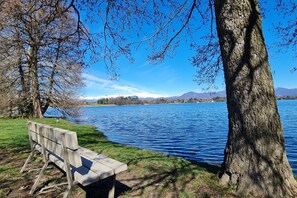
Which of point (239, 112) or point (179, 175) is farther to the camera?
point (179, 175)

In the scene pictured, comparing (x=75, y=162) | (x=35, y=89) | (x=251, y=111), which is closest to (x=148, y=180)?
(x=75, y=162)

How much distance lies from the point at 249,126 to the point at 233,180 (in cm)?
100

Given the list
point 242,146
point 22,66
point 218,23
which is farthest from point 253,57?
point 22,66

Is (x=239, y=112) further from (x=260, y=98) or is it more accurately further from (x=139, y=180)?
(x=139, y=180)

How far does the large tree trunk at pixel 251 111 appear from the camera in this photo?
3.71 metres

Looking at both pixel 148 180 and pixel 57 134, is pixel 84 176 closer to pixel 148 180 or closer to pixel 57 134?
pixel 57 134

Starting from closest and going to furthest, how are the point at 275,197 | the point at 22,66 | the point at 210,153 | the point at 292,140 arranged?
the point at 275,197
the point at 210,153
the point at 292,140
the point at 22,66

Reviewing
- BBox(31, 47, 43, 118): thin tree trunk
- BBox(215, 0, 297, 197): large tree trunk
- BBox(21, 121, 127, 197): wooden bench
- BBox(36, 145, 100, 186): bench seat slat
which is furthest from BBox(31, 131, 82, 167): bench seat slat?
BBox(31, 47, 43, 118): thin tree trunk

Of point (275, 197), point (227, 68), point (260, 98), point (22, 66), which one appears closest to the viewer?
point (275, 197)

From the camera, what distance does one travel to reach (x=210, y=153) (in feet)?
36.8

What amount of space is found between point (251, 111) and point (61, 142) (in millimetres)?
3077

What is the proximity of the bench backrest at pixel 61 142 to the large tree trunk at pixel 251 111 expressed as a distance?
2.65 meters

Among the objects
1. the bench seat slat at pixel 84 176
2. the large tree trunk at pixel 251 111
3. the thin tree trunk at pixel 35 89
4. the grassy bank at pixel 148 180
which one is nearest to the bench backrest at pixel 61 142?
the bench seat slat at pixel 84 176

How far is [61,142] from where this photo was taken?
3557mm
